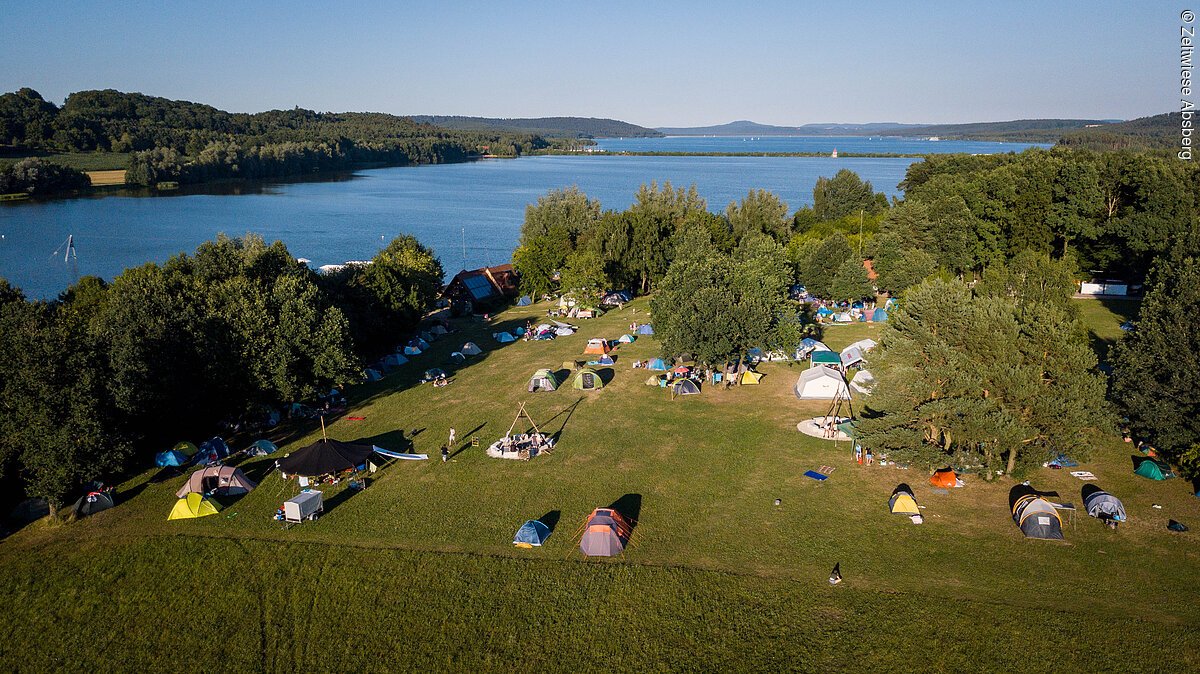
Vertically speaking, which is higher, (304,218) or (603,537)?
(304,218)

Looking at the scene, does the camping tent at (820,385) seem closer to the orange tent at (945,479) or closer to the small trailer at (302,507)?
the orange tent at (945,479)

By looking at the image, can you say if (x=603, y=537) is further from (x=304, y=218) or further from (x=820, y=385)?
(x=304, y=218)

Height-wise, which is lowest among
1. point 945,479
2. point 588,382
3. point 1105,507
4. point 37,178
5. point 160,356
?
point 945,479

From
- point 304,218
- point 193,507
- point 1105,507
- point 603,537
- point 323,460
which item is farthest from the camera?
point 304,218

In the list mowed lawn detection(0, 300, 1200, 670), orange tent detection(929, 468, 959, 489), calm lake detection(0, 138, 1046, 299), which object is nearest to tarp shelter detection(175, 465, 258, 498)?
mowed lawn detection(0, 300, 1200, 670)

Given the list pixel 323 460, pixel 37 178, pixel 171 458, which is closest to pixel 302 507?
pixel 323 460
